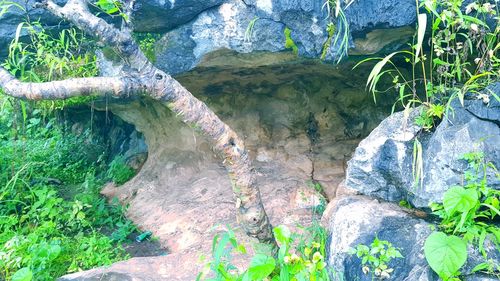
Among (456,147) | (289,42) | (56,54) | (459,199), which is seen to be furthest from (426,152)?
(56,54)

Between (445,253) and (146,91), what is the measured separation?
195 centimetres

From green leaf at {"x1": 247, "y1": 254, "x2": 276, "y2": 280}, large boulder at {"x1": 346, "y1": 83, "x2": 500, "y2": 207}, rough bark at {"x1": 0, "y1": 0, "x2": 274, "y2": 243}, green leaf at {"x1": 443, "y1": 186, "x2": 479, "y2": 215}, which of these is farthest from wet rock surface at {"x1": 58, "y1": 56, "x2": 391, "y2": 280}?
green leaf at {"x1": 443, "y1": 186, "x2": 479, "y2": 215}

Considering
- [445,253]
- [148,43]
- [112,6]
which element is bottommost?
[445,253]

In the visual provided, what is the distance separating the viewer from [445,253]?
239cm

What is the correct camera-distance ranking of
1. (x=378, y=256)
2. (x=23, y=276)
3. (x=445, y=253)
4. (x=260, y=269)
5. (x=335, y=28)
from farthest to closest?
(x=335, y=28) → (x=23, y=276) → (x=378, y=256) → (x=260, y=269) → (x=445, y=253)

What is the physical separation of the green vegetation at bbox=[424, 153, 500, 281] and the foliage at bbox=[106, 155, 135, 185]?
3969 millimetres

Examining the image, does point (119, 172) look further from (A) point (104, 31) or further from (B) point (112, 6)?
(A) point (104, 31)

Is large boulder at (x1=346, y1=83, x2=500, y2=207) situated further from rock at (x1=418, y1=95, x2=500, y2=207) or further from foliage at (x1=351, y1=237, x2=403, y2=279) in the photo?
foliage at (x1=351, y1=237, x2=403, y2=279)

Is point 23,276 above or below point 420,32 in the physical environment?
below

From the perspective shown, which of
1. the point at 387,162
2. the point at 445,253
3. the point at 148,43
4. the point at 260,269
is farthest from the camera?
the point at 148,43

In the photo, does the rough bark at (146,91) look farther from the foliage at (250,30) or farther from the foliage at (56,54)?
the foliage at (56,54)

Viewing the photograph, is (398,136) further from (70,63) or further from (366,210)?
(70,63)

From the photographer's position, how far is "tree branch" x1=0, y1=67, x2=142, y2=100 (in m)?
3.00

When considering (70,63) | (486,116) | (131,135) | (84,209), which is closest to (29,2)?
(70,63)
